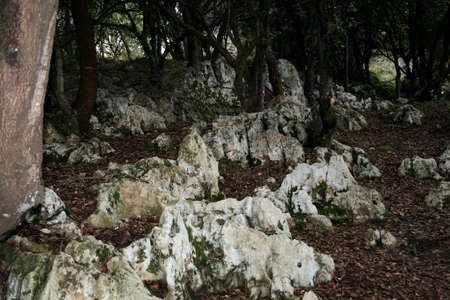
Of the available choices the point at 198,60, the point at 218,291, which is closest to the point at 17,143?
the point at 218,291

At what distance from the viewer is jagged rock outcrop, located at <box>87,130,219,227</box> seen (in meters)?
6.56

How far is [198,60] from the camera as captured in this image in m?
20.4

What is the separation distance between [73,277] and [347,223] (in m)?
6.33

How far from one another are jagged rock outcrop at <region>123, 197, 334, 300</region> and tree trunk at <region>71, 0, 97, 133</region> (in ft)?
25.7

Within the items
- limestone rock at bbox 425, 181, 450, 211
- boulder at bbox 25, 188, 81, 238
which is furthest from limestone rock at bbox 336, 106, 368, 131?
boulder at bbox 25, 188, 81, 238

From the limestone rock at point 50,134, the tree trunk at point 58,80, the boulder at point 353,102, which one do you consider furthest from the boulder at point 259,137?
the boulder at point 353,102

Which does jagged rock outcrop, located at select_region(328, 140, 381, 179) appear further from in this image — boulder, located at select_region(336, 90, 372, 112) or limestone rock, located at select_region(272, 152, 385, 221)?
boulder, located at select_region(336, 90, 372, 112)

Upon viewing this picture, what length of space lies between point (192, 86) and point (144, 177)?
39.7 feet

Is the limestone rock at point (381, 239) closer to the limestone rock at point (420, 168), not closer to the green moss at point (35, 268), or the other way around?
the limestone rock at point (420, 168)

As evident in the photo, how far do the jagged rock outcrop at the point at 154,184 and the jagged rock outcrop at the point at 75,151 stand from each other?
2.64 meters

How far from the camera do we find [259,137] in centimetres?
1254

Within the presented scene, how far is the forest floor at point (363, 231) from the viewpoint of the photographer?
227 inches

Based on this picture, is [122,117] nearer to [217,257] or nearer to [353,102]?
[217,257]

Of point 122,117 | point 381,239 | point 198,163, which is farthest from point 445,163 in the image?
point 122,117
